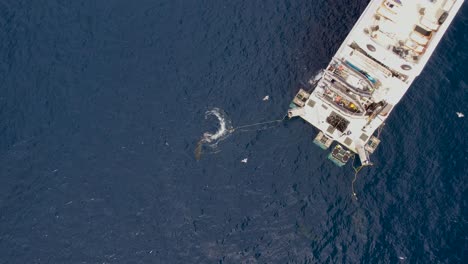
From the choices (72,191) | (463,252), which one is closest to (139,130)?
(72,191)

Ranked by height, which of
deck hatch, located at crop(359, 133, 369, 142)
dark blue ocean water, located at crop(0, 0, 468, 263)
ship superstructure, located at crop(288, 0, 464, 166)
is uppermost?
ship superstructure, located at crop(288, 0, 464, 166)

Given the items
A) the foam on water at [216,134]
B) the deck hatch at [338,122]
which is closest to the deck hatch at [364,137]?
the deck hatch at [338,122]

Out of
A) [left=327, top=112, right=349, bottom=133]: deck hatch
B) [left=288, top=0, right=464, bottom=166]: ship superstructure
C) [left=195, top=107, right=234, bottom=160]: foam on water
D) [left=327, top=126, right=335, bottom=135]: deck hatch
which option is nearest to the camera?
[left=288, top=0, right=464, bottom=166]: ship superstructure

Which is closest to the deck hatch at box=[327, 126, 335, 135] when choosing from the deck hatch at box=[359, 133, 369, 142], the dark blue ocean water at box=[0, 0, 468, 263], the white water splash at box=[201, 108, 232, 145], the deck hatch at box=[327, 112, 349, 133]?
the deck hatch at box=[327, 112, 349, 133]

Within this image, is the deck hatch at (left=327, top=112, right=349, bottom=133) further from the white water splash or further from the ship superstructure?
the white water splash

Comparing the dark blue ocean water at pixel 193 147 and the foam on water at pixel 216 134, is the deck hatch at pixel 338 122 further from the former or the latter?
the foam on water at pixel 216 134

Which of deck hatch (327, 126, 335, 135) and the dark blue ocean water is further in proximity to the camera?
deck hatch (327, 126, 335, 135)

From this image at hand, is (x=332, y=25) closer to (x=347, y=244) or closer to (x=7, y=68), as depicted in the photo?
(x=347, y=244)
